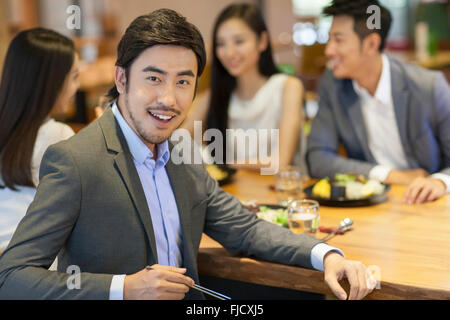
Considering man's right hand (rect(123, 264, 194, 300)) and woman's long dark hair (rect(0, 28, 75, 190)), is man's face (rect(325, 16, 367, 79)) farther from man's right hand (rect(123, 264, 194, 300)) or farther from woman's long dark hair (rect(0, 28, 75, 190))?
man's right hand (rect(123, 264, 194, 300))

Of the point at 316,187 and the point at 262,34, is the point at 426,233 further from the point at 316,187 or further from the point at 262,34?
the point at 262,34

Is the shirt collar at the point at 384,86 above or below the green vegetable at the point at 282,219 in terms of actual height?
above

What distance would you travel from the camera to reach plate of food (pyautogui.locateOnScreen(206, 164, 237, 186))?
92.9 inches

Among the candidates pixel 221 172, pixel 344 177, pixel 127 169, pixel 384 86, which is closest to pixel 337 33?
pixel 384 86

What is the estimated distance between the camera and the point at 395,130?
2.63 m

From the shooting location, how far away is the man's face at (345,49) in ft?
8.52

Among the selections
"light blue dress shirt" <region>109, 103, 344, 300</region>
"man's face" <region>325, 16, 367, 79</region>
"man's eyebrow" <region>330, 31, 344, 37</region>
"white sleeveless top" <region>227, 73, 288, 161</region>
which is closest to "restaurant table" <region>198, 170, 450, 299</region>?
"light blue dress shirt" <region>109, 103, 344, 300</region>

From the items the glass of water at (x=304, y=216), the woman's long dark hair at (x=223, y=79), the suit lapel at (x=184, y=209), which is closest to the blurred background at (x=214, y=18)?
the woman's long dark hair at (x=223, y=79)

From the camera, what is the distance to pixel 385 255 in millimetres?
1567

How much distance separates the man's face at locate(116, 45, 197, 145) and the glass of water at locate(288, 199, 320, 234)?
55cm

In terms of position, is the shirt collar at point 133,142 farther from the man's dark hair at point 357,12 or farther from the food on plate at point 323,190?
the man's dark hair at point 357,12

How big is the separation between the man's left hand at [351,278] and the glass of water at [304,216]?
303mm
